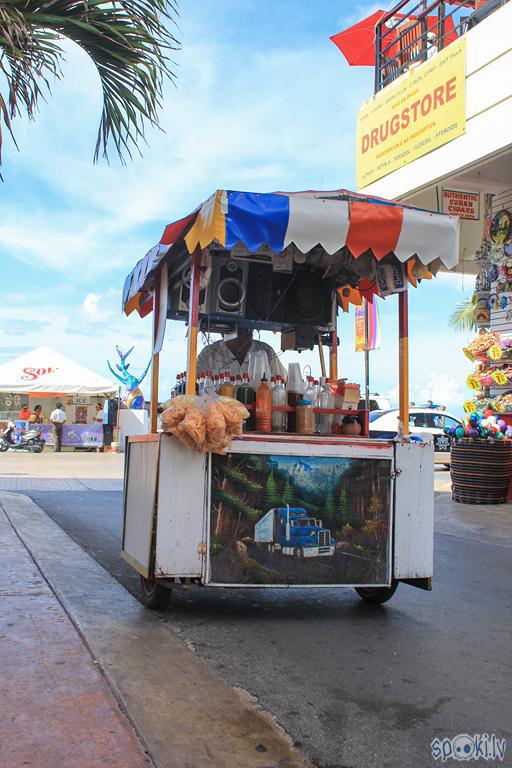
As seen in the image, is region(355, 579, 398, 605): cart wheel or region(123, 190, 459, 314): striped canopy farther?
region(355, 579, 398, 605): cart wheel

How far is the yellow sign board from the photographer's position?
446 inches

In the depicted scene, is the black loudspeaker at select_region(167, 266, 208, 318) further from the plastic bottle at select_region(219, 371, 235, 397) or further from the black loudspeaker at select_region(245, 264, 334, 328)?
the plastic bottle at select_region(219, 371, 235, 397)

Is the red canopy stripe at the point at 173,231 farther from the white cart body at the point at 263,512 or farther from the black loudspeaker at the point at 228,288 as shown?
the white cart body at the point at 263,512

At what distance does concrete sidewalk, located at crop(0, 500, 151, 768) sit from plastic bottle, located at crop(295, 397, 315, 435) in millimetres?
2044

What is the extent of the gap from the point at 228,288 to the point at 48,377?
22.0 meters

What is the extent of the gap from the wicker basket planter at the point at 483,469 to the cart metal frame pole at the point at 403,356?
216 inches

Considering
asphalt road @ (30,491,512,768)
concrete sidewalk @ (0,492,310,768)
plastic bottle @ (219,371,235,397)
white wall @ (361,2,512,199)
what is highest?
white wall @ (361,2,512,199)

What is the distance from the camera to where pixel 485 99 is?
10711mm

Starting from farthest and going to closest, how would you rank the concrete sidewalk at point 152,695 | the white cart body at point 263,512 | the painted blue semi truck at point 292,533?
the painted blue semi truck at point 292,533
the white cart body at point 263,512
the concrete sidewalk at point 152,695

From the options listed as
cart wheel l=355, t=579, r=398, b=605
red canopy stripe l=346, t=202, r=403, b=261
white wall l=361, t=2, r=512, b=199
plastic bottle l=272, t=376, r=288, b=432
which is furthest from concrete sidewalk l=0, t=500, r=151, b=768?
white wall l=361, t=2, r=512, b=199

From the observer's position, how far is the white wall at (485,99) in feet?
33.9

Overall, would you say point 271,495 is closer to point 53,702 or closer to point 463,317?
point 53,702

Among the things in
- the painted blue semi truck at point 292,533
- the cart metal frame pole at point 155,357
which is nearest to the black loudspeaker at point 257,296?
the cart metal frame pole at point 155,357

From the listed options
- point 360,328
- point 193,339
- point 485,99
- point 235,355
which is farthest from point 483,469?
point 193,339
